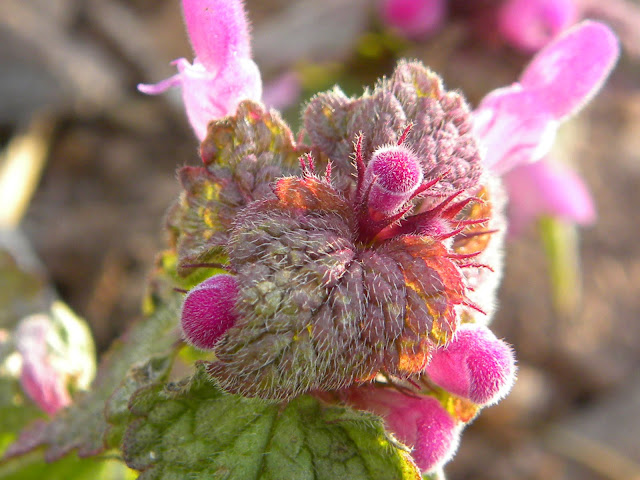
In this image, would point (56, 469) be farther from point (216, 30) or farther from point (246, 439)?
point (216, 30)

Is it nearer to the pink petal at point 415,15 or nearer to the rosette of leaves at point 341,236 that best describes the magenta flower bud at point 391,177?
the rosette of leaves at point 341,236

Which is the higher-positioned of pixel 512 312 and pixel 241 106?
pixel 241 106

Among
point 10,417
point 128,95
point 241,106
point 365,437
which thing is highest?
point 128,95

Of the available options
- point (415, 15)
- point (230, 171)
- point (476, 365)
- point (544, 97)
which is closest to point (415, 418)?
point (476, 365)

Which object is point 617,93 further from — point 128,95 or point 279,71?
point 128,95

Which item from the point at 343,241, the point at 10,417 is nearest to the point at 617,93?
the point at 343,241
